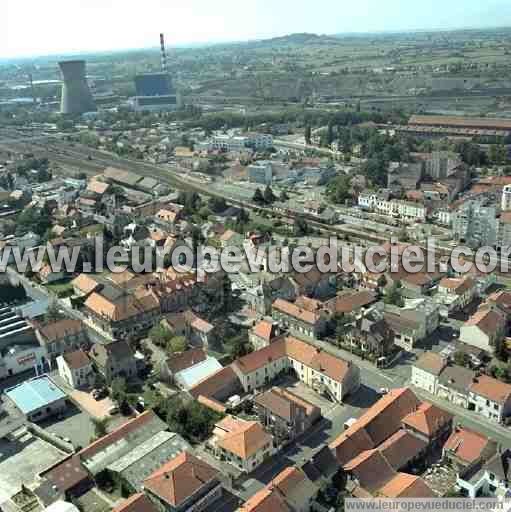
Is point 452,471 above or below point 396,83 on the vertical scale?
below

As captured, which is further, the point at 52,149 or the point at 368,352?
the point at 52,149

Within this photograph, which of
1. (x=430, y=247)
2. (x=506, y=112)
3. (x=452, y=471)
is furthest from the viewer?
(x=506, y=112)

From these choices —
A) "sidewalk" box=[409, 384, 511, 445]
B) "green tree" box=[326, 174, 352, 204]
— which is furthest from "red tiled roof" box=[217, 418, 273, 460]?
"green tree" box=[326, 174, 352, 204]

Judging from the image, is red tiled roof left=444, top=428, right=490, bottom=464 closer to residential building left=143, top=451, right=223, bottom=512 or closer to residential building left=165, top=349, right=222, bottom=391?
residential building left=143, top=451, right=223, bottom=512

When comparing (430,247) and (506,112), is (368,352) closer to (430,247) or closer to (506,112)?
(430,247)

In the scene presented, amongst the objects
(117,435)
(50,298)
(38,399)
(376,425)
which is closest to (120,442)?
(117,435)

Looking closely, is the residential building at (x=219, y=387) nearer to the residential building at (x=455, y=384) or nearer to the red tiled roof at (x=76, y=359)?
the red tiled roof at (x=76, y=359)

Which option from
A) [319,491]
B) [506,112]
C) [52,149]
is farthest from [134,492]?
[506,112]
